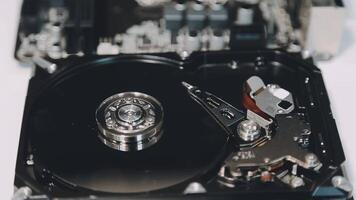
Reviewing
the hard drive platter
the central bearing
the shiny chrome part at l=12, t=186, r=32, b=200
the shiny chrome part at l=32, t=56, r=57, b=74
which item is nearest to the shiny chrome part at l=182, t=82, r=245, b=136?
the hard drive platter

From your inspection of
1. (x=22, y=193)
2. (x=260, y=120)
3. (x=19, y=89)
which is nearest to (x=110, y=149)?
(x=22, y=193)

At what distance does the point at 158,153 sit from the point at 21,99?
0.45 meters

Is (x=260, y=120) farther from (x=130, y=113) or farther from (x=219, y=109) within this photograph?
(x=130, y=113)

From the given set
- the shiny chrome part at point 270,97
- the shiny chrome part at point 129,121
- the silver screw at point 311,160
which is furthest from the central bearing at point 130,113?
the silver screw at point 311,160

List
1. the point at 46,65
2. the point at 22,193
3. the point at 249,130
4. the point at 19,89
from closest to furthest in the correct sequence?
the point at 22,193, the point at 249,130, the point at 46,65, the point at 19,89

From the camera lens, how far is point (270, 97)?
4.76 ft

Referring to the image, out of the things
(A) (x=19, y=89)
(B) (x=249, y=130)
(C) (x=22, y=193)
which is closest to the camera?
(C) (x=22, y=193)

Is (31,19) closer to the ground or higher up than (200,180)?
higher up

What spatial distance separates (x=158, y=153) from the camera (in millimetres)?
1370

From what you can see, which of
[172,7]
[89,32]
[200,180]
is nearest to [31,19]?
[89,32]

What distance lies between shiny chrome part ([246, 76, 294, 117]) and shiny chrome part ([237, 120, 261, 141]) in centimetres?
5

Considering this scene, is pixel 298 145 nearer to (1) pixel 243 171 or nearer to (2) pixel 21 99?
(1) pixel 243 171

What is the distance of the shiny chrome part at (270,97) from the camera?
142cm

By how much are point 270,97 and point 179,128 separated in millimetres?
192
